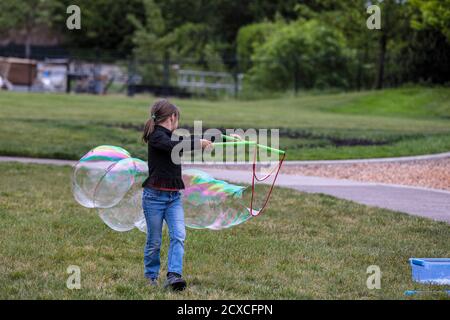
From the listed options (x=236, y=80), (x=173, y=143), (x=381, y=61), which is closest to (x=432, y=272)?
(x=173, y=143)

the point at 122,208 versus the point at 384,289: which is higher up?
the point at 122,208

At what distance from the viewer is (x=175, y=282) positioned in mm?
5621

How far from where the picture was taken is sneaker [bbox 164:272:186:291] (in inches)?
221

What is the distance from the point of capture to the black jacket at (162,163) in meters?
5.68

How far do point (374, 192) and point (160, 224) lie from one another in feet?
18.7

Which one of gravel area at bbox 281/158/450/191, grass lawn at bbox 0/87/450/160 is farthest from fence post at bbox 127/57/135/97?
gravel area at bbox 281/158/450/191

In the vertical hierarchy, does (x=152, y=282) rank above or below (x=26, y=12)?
below

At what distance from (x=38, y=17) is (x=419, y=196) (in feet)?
120

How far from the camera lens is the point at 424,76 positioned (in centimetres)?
3055

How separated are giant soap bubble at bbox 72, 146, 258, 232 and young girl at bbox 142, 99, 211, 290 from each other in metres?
0.66

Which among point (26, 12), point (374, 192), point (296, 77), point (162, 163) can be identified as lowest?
point (374, 192)

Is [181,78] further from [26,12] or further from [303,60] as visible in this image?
[26,12]

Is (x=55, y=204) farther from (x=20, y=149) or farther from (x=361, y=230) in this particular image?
(x=20, y=149)
